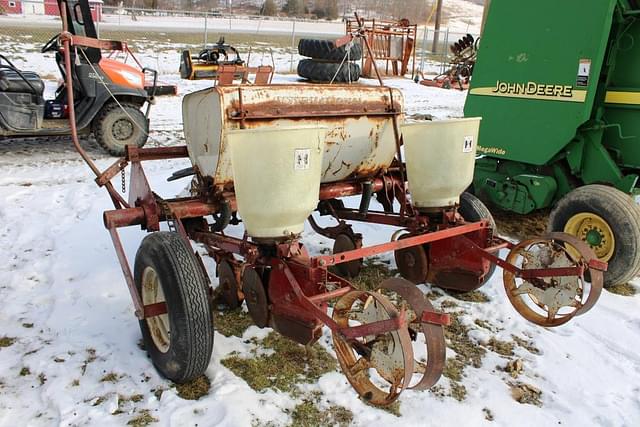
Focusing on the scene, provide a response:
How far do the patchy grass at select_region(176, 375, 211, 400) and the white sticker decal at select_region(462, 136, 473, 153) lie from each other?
1995 millimetres

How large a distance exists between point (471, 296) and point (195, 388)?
2140mm

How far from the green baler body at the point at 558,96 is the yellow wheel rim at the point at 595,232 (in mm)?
488

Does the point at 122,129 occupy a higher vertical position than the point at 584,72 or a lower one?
lower

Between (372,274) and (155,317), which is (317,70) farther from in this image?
(155,317)

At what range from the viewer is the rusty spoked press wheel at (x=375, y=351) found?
2328 mm

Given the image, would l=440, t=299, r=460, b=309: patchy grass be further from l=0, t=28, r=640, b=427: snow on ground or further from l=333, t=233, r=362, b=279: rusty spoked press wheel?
l=333, t=233, r=362, b=279: rusty spoked press wheel

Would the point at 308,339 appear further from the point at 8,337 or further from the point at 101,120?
the point at 101,120

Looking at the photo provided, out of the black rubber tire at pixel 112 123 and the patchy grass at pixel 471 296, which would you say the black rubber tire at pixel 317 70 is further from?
the patchy grass at pixel 471 296

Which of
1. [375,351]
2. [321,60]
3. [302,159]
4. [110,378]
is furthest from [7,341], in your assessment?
[321,60]

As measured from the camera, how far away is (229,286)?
343cm

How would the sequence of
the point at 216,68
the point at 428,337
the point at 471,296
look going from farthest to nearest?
the point at 216,68
the point at 471,296
the point at 428,337

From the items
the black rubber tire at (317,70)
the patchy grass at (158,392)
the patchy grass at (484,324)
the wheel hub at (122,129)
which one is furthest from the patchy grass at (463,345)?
the black rubber tire at (317,70)

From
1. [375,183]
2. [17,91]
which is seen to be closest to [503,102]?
[375,183]

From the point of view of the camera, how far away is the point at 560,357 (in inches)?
136
